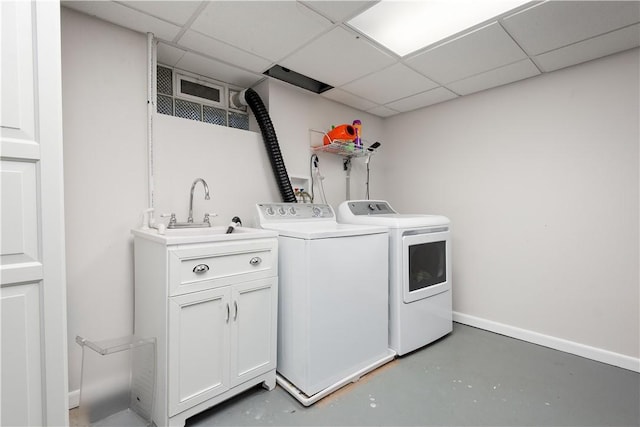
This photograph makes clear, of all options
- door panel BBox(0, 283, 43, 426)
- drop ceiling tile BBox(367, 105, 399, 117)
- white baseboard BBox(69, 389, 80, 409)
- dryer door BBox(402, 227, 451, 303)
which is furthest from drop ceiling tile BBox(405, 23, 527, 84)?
white baseboard BBox(69, 389, 80, 409)

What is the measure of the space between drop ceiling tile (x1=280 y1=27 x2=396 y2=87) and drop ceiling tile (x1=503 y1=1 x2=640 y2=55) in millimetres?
823

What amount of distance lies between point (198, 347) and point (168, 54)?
6.54 ft

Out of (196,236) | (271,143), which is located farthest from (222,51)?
(196,236)

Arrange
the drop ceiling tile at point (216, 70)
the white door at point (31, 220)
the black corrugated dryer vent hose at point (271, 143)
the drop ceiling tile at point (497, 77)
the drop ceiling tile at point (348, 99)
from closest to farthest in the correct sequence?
the white door at point (31, 220), the drop ceiling tile at point (216, 70), the drop ceiling tile at point (497, 77), the black corrugated dryer vent hose at point (271, 143), the drop ceiling tile at point (348, 99)

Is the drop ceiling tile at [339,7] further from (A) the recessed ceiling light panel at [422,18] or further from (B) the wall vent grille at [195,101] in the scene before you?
(B) the wall vent grille at [195,101]

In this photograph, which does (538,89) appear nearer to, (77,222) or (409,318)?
(409,318)

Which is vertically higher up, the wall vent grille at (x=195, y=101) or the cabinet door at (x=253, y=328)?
the wall vent grille at (x=195, y=101)

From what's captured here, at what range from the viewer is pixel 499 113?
8.81 feet

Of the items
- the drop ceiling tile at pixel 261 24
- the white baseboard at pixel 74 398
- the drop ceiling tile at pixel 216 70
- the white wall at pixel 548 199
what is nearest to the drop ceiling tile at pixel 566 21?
the white wall at pixel 548 199

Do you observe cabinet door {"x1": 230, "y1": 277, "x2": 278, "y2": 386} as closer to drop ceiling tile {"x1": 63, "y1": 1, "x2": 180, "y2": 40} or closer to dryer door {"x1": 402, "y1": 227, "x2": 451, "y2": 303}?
dryer door {"x1": 402, "y1": 227, "x2": 451, "y2": 303}

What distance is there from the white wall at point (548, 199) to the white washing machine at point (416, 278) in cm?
50

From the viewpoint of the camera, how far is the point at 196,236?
5.00ft

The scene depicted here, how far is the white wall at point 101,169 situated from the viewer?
1676 mm

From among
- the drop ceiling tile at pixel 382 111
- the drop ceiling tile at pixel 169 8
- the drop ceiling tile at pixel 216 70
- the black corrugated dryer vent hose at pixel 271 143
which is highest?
the drop ceiling tile at pixel 169 8
